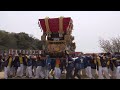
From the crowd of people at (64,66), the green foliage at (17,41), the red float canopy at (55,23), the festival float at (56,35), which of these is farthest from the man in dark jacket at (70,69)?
the green foliage at (17,41)

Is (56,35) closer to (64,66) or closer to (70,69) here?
(64,66)

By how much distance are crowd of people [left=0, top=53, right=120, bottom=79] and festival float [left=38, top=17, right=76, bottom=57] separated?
0.92 m

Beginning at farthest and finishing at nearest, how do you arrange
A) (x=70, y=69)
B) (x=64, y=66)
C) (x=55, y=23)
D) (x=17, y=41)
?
(x=17, y=41), (x=55, y=23), (x=64, y=66), (x=70, y=69)

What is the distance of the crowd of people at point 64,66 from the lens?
1384 cm

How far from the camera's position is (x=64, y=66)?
48.2 feet

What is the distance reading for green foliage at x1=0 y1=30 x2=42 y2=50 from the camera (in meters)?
51.2

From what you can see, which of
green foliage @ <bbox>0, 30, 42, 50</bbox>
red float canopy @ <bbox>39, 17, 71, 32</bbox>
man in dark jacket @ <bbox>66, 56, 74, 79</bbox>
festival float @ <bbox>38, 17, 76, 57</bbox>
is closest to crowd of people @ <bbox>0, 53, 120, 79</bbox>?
man in dark jacket @ <bbox>66, 56, 74, 79</bbox>

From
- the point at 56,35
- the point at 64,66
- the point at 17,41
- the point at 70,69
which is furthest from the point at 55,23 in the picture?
the point at 17,41

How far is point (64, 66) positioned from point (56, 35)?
2.25 m

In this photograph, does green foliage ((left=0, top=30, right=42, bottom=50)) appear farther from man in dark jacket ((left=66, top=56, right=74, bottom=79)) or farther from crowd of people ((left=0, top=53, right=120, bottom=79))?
man in dark jacket ((left=66, top=56, right=74, bottom=79))
